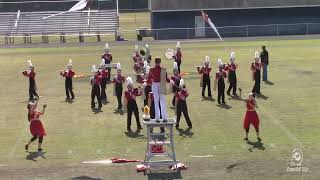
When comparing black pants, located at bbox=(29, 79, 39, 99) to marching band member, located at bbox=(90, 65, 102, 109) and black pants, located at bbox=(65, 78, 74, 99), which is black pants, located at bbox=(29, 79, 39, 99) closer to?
black pants, located at bbox=(65, 78, 74, 99)

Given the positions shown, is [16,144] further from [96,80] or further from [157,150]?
[96,80]

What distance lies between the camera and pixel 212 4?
57.3 m

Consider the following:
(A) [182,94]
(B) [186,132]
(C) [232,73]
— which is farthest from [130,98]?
(C) [232,73]

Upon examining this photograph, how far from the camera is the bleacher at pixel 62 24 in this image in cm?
5888

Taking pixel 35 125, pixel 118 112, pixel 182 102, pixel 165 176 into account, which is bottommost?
pixel 165 176

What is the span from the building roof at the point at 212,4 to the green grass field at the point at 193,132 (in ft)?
72.4

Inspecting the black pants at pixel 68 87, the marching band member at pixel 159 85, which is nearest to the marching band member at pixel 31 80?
the black pants at pixel 68 87

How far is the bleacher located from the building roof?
4.97 meters

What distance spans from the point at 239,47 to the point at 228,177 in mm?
31240

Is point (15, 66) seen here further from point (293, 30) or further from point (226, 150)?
point (293, 30)

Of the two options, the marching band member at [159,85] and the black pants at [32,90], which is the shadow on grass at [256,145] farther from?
the black pants at [32,90]

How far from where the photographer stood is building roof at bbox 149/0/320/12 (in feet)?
187

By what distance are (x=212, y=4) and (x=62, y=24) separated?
14986 millimetres

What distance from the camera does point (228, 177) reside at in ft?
52.0
